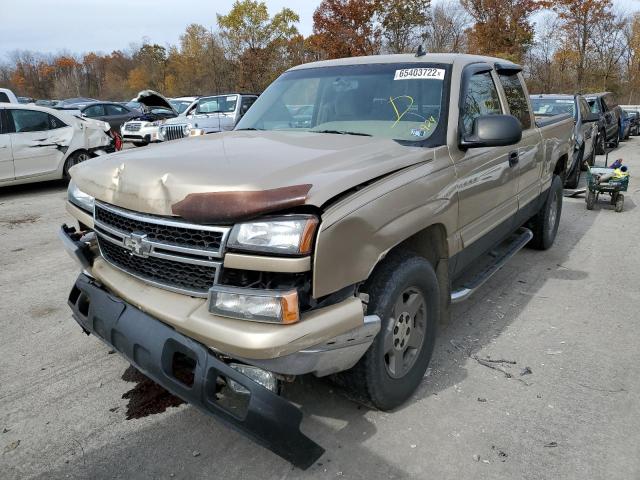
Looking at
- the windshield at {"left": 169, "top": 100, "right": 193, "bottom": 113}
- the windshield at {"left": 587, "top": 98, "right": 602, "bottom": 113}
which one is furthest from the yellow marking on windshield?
the windshield at {"left": 169, "top": 100, "right": 193, "bottom": 113}

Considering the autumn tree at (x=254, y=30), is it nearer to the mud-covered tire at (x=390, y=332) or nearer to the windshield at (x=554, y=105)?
the windshield at (x=554, y=105)

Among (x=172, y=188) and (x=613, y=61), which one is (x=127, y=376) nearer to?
Result: (x=172, y=188)

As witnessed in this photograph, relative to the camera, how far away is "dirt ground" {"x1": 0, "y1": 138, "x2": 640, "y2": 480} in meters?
2.51

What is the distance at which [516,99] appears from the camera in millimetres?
4457

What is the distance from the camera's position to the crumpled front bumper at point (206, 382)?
2.07 m

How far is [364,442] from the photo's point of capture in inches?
105

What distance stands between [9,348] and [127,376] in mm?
1101

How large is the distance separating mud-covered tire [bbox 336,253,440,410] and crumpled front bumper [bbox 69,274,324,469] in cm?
47

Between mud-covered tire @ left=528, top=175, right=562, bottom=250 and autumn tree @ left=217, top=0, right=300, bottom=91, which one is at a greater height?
autumn tree @ left=217, top=0, right=300, bottom=91

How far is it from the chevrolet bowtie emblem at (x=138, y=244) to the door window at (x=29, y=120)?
832 cm

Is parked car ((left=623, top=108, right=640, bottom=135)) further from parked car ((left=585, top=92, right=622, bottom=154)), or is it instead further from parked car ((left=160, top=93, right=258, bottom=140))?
parked car ((left=160, top=93, right=258, bottom=140))

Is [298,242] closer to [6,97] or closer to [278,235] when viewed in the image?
[278,235]

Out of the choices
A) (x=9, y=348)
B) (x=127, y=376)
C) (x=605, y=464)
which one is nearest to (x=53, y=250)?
(x=9, y=348)

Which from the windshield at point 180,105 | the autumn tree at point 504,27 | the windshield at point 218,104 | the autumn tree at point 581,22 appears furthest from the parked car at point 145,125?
the autumn tree at point 581,22
